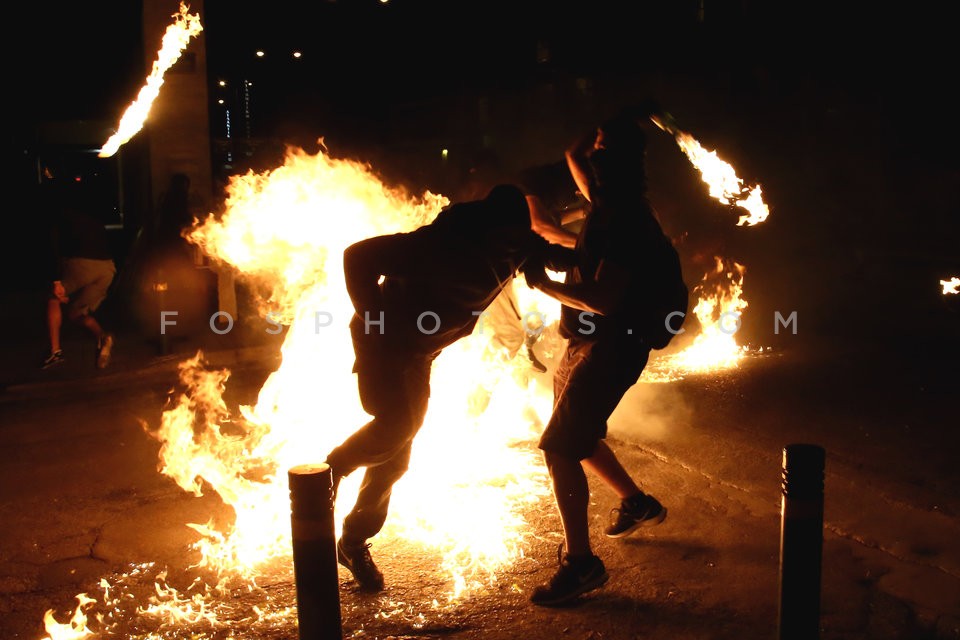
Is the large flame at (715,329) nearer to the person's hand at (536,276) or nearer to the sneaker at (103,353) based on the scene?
the person's hand at (536,276)

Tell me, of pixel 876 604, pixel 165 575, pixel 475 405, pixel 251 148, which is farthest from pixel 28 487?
pixel 251 148

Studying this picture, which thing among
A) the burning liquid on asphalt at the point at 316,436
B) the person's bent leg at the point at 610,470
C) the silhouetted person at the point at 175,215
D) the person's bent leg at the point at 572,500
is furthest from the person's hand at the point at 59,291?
the person's bent leg at the point at 572,500

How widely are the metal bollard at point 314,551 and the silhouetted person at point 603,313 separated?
1123 mm

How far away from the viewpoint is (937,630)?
3.50 m

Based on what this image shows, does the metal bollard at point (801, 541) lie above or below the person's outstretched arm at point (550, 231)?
below

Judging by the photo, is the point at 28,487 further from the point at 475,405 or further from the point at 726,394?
the point at 726,394

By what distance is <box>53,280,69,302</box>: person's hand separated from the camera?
9070 millimetres

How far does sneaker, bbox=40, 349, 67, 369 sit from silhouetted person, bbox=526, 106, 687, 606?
24.5 ft

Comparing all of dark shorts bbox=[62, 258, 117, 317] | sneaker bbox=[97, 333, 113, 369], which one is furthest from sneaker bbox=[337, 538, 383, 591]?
dark shorts bbox=[62, 258, 117, 317]

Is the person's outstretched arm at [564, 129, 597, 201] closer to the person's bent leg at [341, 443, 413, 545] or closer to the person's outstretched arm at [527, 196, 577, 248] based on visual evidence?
the person's outstretched arm at [527, 196, 577, 248]

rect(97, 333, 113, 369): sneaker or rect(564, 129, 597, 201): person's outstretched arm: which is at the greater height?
rect(564, 129, 597, 201): person's outstretched arm

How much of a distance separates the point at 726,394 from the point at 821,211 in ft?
31.4

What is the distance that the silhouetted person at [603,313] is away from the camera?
3.68m

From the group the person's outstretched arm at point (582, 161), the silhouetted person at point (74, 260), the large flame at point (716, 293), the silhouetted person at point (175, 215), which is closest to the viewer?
the person's outstretched arm at point (582, 161)
